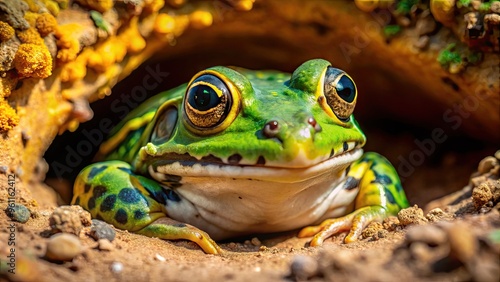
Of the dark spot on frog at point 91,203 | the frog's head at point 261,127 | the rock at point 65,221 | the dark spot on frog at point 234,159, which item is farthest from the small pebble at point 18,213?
the dark spot on frog at point 234,159

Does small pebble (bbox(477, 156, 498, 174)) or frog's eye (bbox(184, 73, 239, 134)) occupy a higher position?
frog's eye (bbox(184, 73, 239, 134))

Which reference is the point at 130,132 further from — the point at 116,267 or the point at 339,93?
the point at 116,267

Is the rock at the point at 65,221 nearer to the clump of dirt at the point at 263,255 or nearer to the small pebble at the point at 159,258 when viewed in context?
the clump of dirt at the point at 263,255

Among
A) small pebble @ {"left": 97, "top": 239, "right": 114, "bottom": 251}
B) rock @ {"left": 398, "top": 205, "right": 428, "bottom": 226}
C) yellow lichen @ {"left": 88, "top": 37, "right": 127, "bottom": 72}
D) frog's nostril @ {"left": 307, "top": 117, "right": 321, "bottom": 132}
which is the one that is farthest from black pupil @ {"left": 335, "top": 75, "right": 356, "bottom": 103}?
yellow lichen @ {"left": 88, "top": 37, "right": 127, "bottom": 72}

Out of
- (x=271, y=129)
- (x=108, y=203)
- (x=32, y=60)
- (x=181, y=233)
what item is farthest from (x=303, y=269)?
(x=32, y=60)

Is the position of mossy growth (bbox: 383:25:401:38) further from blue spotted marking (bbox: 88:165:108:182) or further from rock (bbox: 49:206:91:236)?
rock (bbox: 49:206:91:236)

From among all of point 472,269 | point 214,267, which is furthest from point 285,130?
point 472,269

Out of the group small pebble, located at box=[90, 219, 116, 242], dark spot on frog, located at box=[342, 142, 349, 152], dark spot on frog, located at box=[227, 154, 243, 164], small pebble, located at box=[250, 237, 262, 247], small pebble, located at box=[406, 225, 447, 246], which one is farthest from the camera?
small pebble, located at box=[250, 237, 262, 247]
